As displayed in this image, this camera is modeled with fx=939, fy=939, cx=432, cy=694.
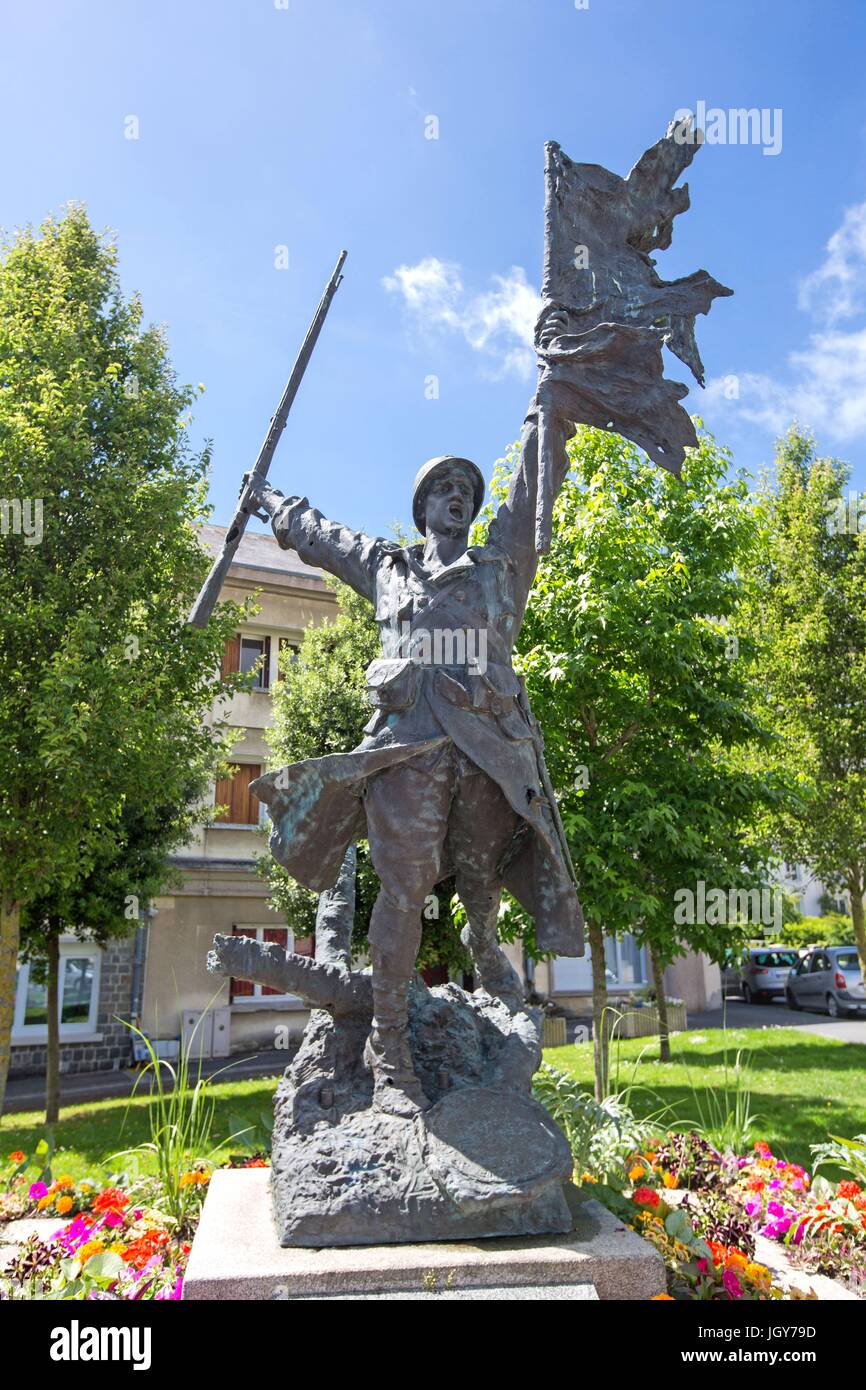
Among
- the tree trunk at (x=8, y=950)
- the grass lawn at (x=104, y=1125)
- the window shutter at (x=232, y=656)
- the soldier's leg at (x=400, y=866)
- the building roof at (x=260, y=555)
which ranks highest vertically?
the building roof at (x=260, y=555)

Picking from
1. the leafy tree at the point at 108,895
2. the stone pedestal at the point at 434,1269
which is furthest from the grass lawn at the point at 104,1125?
the stone pedestal at the point at 434,1269

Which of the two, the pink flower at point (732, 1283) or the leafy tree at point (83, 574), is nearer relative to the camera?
the pink flower at point (732, 1283)

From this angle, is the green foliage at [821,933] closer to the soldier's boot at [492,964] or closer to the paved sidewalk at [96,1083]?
the paved sidewalk at [96,1083]

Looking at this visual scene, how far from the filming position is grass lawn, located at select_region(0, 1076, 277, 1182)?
328 inches

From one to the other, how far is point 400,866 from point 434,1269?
1.31 metres

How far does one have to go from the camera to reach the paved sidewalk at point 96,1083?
44.1 feet

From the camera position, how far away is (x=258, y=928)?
1827cm

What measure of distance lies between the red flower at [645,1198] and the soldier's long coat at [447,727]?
3.92ft

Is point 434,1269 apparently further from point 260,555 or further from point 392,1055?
point 260,555

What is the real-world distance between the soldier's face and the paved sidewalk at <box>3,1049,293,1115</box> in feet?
35.1

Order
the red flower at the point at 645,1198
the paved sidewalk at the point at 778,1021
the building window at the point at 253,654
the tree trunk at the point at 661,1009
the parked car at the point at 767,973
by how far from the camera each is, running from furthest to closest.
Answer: the parked car at the point at 767,973 → the building window at the point at 253,654 → the paved sidewalk at the point at 778,1021 → the tree trunk at the point at 661,1009 → the red flower at the point at 645,1198
